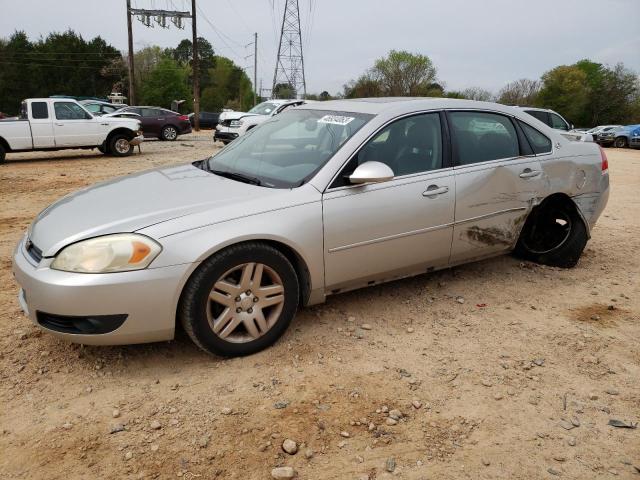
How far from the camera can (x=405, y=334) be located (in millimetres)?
3430

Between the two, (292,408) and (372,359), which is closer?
(292,408)

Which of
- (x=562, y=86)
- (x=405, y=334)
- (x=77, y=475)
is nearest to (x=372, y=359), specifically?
(x=405, y=334)

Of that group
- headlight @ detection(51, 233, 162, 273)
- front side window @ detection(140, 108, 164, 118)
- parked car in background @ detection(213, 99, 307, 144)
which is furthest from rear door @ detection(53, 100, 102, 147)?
headlight @ detection(51, 233, 162, 273)

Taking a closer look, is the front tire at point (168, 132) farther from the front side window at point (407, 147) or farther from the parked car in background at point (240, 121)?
the front side window at point (407, 147)

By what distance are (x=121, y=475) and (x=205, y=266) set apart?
43.1 inches

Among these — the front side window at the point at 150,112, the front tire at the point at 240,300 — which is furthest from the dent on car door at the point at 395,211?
the front side window at the point at 150,112

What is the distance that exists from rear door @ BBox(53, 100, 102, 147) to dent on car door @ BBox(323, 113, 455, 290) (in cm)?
1220

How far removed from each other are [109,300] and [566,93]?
5516cm

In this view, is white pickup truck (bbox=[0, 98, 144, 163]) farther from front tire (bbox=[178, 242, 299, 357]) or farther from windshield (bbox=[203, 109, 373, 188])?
front tire (bbox=[178, 242, 299, 357])

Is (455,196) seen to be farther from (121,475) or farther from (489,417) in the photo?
(121,475)

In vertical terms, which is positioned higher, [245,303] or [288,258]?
[288,258]

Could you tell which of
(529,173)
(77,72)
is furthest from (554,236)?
(77,72)

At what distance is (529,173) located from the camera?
4172 mm

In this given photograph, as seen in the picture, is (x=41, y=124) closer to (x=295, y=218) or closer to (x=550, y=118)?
(x=295, y=218)
